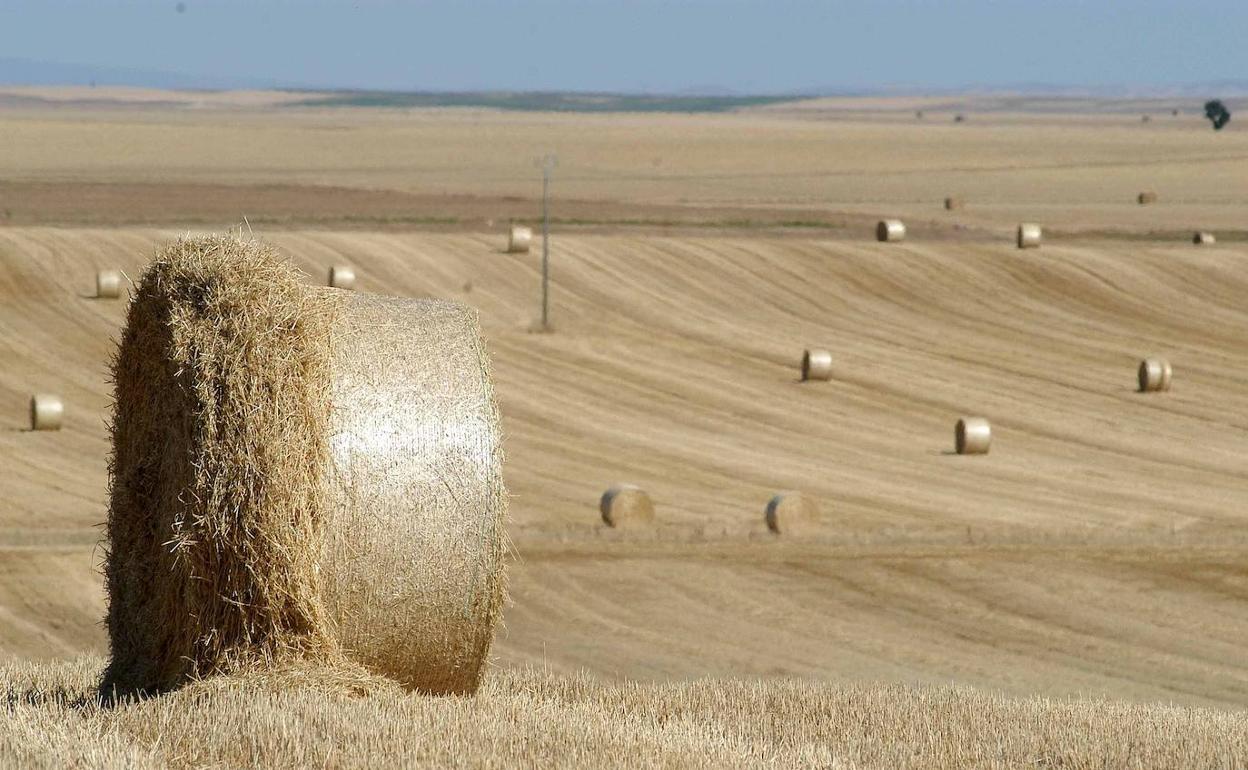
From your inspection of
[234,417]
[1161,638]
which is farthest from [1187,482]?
[234,417]

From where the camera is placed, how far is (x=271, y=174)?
67312 millimetres

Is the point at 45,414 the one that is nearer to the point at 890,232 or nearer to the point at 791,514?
the point at 791,514

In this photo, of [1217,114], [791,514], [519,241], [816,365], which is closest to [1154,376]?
[816,365]

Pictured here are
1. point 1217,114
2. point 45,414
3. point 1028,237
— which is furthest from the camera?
point 1217,114

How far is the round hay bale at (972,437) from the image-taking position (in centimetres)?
2227

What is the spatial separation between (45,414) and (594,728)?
1570 centimetres

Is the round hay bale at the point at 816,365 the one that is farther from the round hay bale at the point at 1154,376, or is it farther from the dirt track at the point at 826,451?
the round hay bale at the point at 1154,376

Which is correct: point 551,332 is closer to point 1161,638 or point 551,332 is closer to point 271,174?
point 1161,638

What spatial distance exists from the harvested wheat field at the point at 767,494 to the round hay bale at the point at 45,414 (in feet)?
0.50

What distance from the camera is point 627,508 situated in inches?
711

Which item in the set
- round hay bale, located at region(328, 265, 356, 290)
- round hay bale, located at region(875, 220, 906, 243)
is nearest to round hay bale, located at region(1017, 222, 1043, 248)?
round hay bale, located at region(875, 220, 906, 243)

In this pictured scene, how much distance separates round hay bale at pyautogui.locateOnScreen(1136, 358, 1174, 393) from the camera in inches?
1025

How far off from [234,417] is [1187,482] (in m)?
15.0

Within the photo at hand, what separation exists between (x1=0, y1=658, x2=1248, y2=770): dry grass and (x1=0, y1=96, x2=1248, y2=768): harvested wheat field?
25mm
